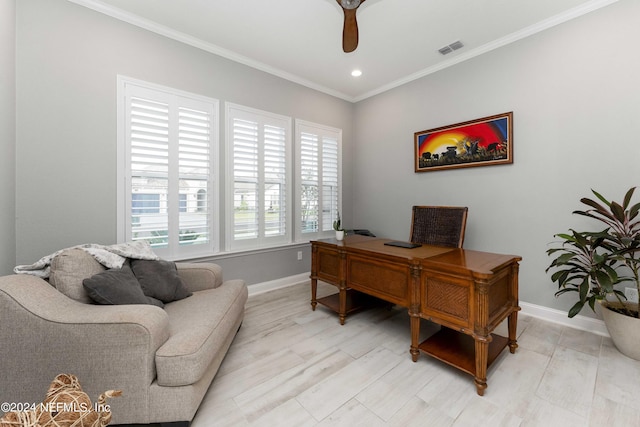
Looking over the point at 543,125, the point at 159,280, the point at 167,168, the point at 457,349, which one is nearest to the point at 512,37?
the point at 543,125

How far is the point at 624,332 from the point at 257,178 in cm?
371

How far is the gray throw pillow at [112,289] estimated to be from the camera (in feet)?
5.05

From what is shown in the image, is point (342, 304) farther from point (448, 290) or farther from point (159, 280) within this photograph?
point (159, 280)

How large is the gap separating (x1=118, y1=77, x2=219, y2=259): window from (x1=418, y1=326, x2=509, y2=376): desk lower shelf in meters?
2.49

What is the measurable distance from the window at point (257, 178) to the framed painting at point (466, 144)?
1.89 metres

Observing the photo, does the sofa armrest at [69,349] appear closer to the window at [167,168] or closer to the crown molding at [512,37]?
the window at [167,168]

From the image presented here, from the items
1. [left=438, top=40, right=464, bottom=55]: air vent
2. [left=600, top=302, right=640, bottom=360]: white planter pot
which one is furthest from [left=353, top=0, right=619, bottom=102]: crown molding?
[left=600, top=302, right=640, bottom=360]: white planter pot

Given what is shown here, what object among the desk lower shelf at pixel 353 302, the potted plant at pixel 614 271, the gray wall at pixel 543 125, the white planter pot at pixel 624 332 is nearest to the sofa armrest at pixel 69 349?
the desk lower shelf at pixel 353 302

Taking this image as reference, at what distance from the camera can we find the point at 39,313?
1.25 meters

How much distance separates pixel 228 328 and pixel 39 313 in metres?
0.97

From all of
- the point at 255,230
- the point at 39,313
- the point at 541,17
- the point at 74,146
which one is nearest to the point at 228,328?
the point at 39,313

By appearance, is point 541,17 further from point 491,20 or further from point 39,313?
point 39,313

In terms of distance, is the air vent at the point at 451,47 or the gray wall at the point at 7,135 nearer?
the gray wall at the point at 7,135

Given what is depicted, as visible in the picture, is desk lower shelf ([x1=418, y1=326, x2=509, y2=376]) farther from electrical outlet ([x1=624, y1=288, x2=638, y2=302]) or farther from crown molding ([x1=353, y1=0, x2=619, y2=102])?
crown molding ([x1=353, y1=0, x2=619, y2=102])
